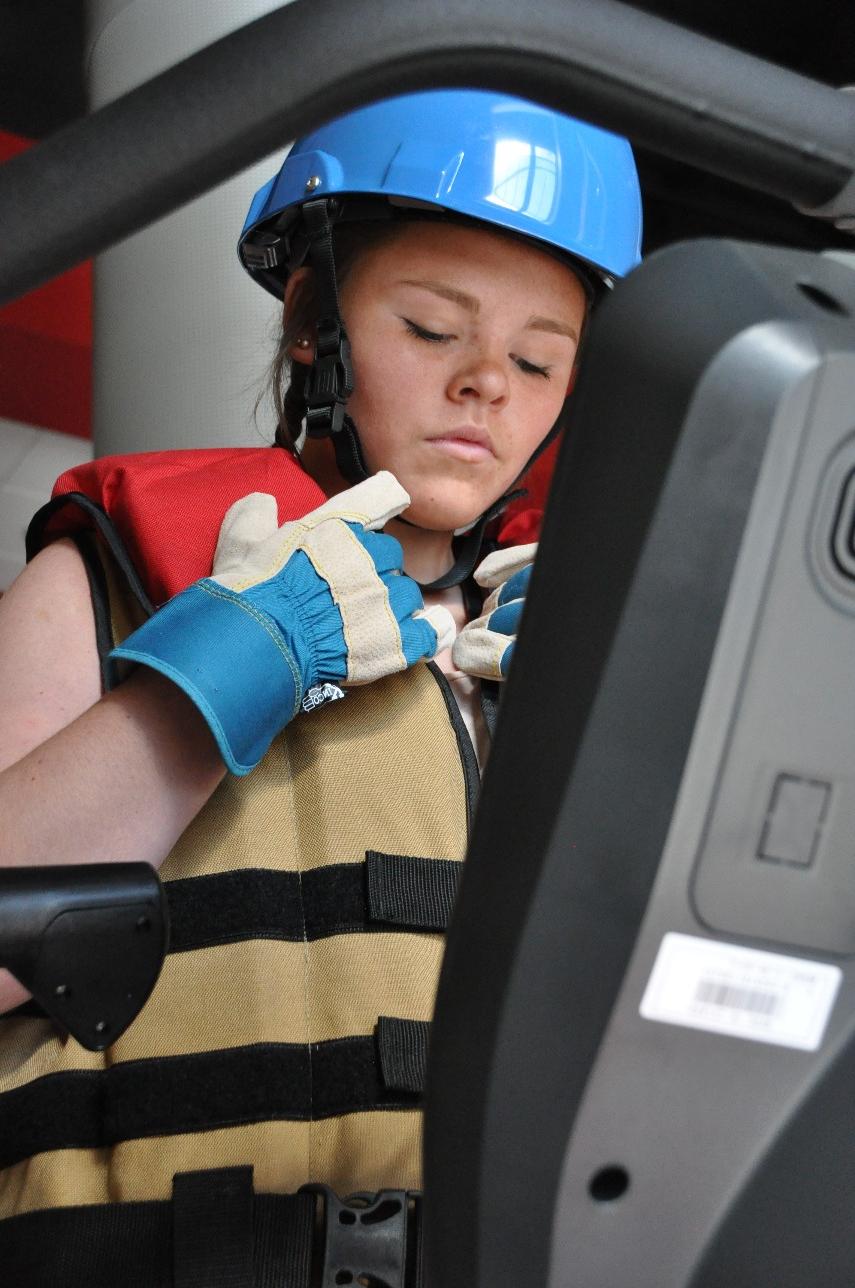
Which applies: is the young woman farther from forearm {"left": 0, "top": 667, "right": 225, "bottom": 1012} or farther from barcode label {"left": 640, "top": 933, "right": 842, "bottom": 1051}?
barcode label {"left": 640, "top": 933, "right": 842, "bottom": 1051}

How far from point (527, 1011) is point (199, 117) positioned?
9.1 inches

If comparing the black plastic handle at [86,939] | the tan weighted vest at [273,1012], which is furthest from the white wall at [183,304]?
the black plastic handle at [86,939]

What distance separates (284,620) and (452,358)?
372 mm

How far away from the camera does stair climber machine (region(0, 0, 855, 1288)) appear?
1.00 ft

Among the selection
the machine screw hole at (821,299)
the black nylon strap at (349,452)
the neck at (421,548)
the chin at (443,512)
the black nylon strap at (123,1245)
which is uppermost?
the machine screw hole at (821,299)

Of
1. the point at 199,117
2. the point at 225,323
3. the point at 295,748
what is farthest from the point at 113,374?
the point at 199,117

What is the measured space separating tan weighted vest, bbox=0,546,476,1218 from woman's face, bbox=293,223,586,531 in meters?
0.26

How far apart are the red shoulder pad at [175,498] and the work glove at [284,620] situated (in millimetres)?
23

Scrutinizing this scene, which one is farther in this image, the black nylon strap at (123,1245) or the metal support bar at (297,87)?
the black nylon strap at (123,1245)

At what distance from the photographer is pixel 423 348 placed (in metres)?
1.18

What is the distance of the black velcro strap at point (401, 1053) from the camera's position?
0.92 meters

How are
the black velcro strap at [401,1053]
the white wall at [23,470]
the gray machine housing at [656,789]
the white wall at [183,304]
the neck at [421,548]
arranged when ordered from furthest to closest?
the white wall at [23,470]
the white wall at [183,304]
the neck at [421,548]
the black velcro strap at [401,1053]
the gray machine housing at [656,789]

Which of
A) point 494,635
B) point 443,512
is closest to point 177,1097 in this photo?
point 494,635

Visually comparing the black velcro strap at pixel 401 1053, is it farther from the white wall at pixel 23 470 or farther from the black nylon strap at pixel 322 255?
the white wall at pixel 23 470
